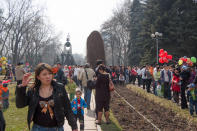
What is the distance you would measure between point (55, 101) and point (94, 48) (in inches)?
917

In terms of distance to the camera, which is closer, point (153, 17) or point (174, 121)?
point (174, 121)

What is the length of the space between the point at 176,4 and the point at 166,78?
700 inches

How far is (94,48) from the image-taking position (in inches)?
1029

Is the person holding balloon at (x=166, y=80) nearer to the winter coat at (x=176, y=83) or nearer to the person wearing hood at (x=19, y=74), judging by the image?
the winter coat at (x=176, y=83)

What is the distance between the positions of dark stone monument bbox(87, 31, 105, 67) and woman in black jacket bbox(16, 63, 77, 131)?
22.9m

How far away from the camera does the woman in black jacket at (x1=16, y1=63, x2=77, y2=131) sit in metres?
2.91

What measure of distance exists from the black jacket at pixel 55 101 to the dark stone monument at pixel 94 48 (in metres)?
22.9

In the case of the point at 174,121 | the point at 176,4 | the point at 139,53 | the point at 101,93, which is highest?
the point at 176,4

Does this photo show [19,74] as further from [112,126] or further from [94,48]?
[94,48]

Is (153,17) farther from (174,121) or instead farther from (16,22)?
(174,121)

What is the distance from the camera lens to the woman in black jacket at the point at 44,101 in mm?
2914

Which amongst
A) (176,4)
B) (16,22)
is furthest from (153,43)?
(16,22)

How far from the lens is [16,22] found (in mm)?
33844

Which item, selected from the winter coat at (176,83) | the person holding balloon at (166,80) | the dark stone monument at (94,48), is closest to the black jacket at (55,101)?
the winter coat at (176,83)
